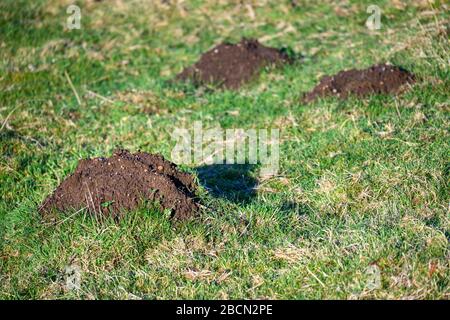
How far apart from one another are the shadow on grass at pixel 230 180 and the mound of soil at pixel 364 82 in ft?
5.59

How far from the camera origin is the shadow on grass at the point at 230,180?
5.47m

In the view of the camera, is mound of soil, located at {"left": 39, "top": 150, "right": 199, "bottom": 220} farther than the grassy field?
Yes

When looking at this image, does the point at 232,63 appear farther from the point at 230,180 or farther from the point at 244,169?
the point at 230,180

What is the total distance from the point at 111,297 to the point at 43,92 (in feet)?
16.1

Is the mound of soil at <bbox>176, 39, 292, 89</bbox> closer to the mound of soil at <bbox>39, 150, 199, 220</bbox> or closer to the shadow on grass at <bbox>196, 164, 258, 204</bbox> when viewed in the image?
the shadow on grass at <bbox>196, 164, 258, 204</bbox>

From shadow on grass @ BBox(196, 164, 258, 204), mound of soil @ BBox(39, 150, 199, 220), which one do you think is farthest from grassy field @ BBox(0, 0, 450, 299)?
mound of soil @ BBox(39, 150, 199, 220)

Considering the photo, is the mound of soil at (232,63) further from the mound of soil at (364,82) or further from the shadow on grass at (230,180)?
the shadow on grass at (230,180)

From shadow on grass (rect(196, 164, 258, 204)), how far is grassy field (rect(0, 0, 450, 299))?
27 mm

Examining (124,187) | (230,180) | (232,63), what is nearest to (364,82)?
(232,63)

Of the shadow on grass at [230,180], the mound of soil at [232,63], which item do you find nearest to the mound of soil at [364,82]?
the mound of soil at [232,63]

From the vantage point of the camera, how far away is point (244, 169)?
6.04m

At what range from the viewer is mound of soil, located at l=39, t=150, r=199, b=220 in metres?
4.77
